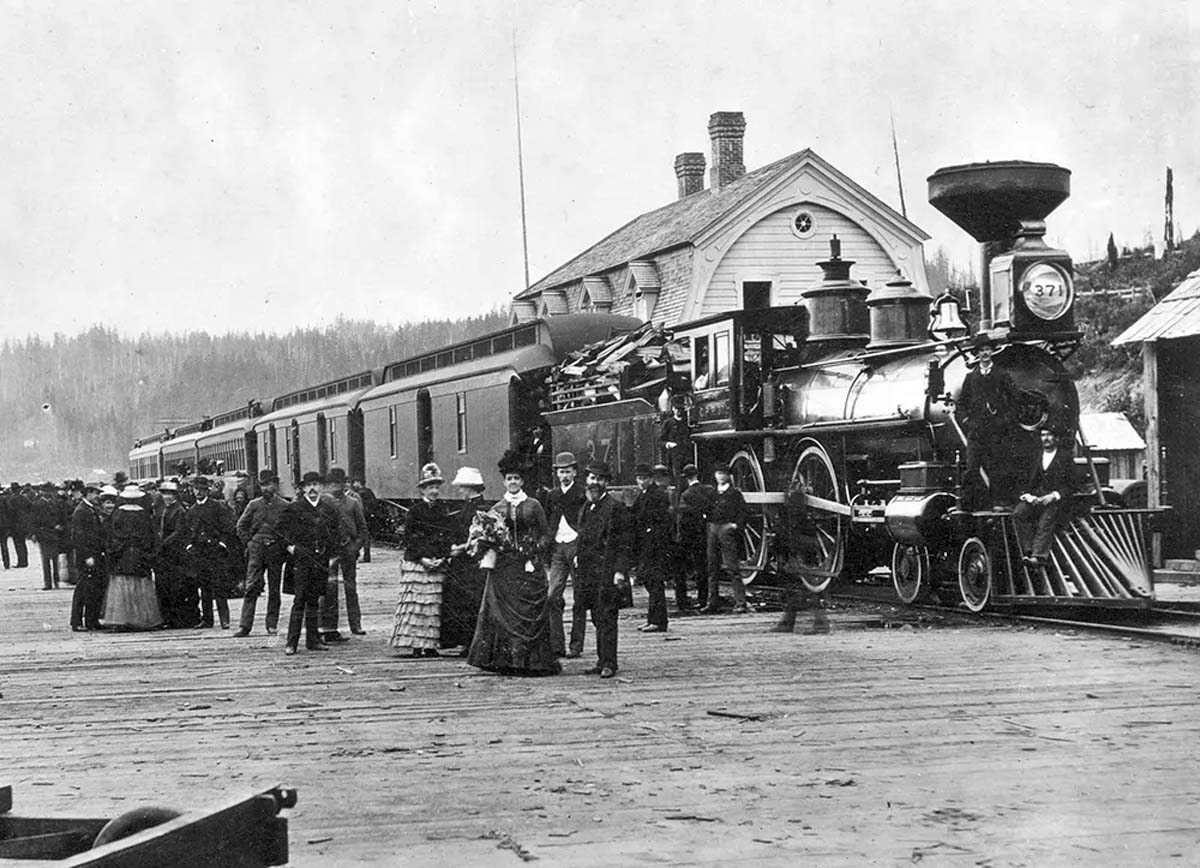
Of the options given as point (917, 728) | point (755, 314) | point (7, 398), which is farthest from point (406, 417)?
point (7, 398)

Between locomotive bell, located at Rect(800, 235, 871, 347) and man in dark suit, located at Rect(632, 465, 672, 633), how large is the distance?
9.43ft

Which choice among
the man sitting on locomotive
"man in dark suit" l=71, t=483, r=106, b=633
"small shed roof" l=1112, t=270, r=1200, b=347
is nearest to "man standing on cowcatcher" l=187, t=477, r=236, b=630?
"man in dark suit" l=71, t=483, r=106, b=633

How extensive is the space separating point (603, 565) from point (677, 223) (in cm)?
2252

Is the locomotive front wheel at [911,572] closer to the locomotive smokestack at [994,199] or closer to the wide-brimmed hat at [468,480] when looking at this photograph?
the locomotive smokestack at [994,199]

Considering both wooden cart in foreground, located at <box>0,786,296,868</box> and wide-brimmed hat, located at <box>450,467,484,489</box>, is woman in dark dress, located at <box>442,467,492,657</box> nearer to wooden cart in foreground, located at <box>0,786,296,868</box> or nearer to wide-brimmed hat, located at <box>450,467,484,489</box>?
wide-brimmed hat, located at <box>450,467,484,489</box>

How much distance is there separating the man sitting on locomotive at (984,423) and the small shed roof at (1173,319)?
137 inches

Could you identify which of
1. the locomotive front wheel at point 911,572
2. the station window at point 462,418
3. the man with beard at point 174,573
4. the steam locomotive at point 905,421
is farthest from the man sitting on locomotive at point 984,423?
the station window at point 462,418

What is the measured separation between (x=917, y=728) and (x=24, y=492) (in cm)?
2576

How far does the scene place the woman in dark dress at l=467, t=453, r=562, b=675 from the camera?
10.4 metres

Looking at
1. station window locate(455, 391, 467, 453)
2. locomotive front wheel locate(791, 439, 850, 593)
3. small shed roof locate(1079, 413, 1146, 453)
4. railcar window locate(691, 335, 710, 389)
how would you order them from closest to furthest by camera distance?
1. locomotive front wheel locate(791, 439, 850, 593)
2. railcar window locate(691, 335, 710, 389)
3. small shed roof locate(1079, 413, 1146, 453)
4. station window locate(455, 391, 467, 453)

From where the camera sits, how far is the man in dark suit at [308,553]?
1204cm

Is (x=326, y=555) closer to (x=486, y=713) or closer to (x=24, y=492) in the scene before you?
(x=486, y=713)

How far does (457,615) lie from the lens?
11.6m

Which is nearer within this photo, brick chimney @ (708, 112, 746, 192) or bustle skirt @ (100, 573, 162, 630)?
bustle skirt @ (100, 573, 162, 630)
